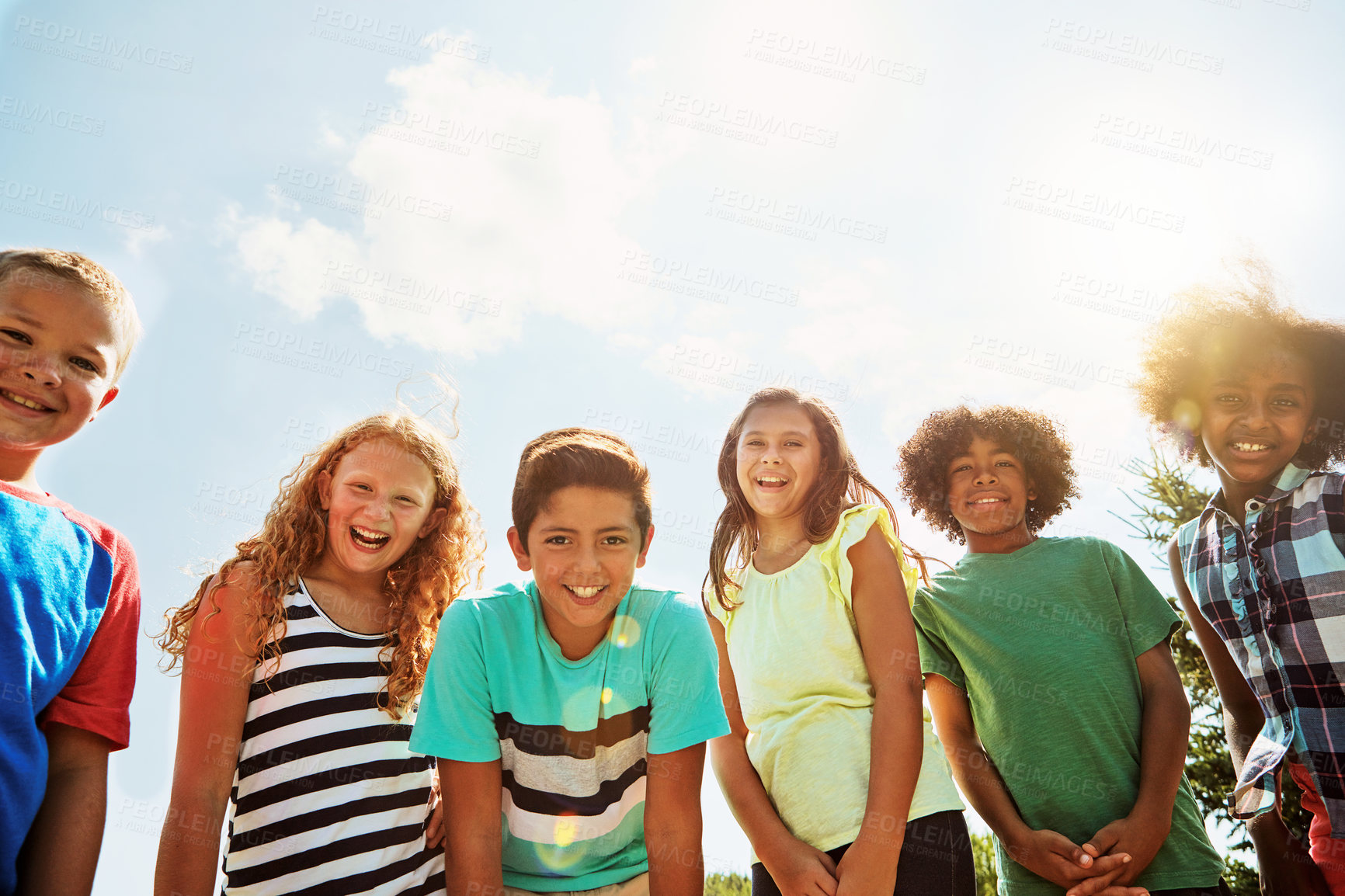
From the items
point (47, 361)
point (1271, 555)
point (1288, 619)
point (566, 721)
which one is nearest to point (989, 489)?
point (1271, 555)

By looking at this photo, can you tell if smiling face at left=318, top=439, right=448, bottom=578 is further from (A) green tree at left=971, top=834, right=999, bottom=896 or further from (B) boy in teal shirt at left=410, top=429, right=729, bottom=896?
(A) green tree at left=971, top=834, right=999, bottom=896

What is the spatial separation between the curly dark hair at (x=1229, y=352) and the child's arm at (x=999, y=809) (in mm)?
1790

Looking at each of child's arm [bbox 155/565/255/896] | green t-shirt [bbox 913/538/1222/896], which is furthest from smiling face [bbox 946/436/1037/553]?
child's arm [bbox 155/565/255/896]

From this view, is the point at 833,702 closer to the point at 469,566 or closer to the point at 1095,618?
the point at 1095,618

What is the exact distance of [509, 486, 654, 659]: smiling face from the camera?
2.89 m

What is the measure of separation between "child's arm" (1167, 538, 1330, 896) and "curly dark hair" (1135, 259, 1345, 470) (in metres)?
0.79

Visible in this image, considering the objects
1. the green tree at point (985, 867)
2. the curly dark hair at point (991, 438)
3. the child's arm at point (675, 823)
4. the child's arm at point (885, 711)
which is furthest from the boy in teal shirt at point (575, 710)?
the green tree at point (985, 867)

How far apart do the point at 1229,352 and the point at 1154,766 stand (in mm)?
2117

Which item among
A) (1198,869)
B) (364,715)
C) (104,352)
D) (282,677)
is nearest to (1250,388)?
(1198,869)

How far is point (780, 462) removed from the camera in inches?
137

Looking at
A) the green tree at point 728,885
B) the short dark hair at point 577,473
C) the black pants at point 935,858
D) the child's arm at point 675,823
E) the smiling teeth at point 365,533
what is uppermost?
the short dark hair at point 577,473

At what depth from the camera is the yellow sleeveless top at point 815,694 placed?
2.81 m

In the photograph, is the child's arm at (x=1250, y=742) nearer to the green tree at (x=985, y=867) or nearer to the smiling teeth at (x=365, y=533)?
the smiling teeth at (x=365, y=533)

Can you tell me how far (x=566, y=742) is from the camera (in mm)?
2744
